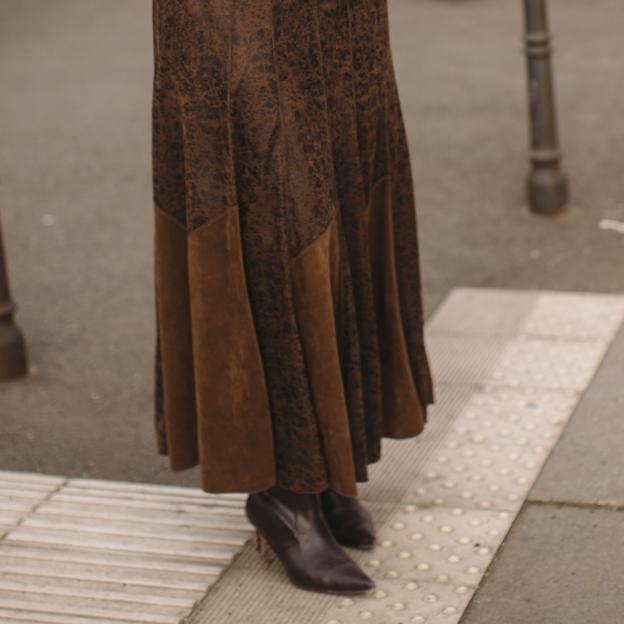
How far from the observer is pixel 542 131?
6633mm

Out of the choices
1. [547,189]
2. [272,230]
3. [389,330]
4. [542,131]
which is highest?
[272,230]

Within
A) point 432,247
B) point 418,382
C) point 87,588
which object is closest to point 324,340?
point 418,382

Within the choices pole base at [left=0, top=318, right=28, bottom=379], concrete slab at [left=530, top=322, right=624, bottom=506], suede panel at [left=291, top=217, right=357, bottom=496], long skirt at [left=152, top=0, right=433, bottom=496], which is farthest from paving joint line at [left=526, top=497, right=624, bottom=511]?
pole base at [left=0, top=318, right=28, bottom=379]

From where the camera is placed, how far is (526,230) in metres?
6.50

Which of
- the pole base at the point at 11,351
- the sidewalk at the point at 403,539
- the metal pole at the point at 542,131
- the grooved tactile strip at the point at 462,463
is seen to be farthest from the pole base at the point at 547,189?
the pole base at the point at 11,351

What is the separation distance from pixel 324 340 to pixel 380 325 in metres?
0.33

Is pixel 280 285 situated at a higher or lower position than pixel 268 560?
higher

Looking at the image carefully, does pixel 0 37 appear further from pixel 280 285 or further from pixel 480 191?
pixel 280 285

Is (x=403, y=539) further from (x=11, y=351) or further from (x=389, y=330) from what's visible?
(x=11, y=351)

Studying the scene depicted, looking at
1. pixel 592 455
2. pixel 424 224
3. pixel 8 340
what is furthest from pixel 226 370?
pixel 424 224

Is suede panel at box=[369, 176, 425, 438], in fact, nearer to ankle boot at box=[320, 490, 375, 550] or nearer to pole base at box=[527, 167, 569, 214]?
ankle boot at box=[320, 490, 375, 550]

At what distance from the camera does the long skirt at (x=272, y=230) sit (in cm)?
312

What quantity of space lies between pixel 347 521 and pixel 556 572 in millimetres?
542

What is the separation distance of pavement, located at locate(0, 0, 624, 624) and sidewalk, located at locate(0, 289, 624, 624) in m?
0.02
